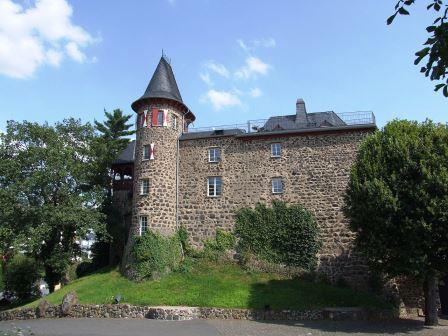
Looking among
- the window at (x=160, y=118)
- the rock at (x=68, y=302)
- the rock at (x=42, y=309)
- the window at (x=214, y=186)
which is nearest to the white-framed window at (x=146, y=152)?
the window at (x=160, y=118)

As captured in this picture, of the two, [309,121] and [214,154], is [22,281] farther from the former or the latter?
[309,121]

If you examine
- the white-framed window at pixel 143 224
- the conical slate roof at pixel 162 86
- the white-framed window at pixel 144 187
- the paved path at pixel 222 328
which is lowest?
the paved path at pixel 222 328

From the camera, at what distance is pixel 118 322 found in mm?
21984

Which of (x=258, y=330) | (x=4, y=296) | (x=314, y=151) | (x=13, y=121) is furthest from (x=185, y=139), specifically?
(x=4, y=296)

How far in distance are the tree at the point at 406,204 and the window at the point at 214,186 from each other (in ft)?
36.1

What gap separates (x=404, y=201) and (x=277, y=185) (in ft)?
35.9

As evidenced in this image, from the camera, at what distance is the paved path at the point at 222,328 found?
18422 mm

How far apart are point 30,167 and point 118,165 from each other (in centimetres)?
716

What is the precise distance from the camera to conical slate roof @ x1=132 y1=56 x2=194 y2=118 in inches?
1257

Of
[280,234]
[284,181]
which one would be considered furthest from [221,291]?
[284,181]

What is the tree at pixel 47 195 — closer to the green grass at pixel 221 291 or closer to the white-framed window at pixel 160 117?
the green grass at pixel 221 291

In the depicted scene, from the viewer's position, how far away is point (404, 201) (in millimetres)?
20781

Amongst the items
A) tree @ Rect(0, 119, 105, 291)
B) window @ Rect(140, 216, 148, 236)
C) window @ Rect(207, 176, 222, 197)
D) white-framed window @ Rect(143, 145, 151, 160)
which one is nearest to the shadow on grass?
window @ Rect(207, 176, 222, 197)

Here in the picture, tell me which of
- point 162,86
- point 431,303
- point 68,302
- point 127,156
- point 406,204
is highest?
point 162,86
